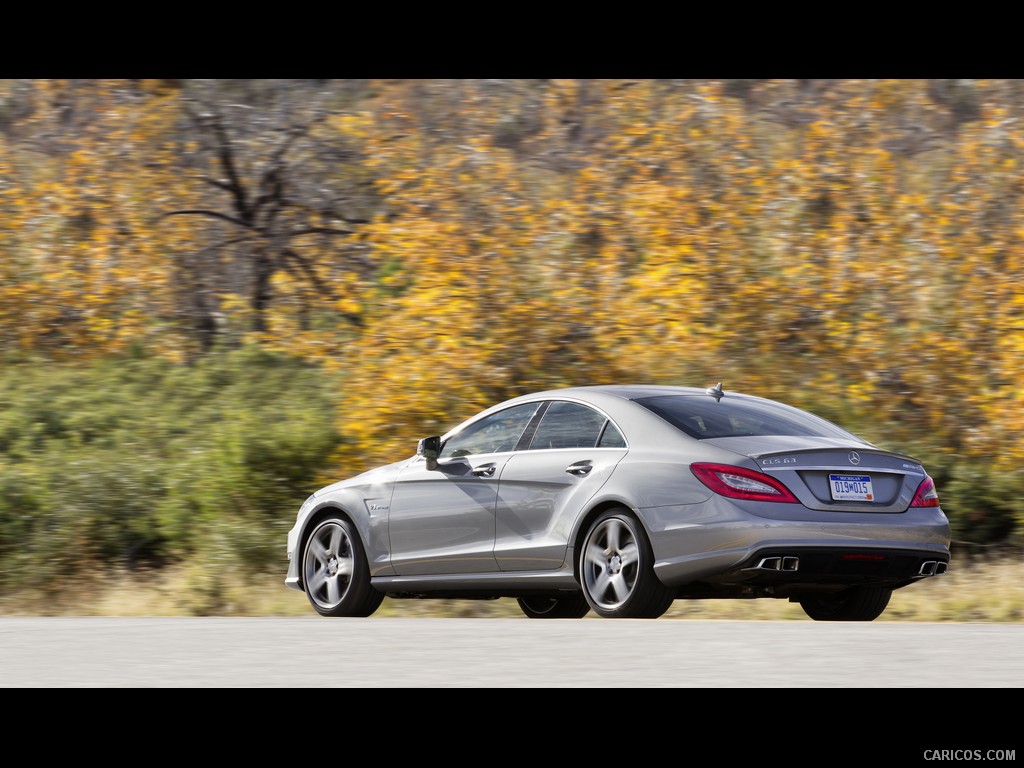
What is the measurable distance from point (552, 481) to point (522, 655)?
8.90 ft

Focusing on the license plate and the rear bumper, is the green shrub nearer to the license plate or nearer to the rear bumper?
the rear bumper

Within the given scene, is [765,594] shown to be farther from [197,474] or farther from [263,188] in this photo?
[263,188]

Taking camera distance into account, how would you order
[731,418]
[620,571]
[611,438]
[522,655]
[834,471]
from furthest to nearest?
1. [731,418]
2. [611,438]
3. [620,571]
4. [834,471]
5. [522,655]

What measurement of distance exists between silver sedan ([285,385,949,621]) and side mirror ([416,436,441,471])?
0.04 feet

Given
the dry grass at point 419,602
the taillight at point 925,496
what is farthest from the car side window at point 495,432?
the dry grass at point 419,602

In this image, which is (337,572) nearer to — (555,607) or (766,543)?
(555,607)

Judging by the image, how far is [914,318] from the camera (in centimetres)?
1864

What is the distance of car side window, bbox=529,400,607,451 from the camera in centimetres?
1017

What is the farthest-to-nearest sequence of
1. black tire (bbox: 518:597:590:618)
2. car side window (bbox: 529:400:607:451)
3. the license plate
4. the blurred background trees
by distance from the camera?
1. the blurred background trees
2. black tire (bbox: 518:597:590:618)
3. car side window (bbox: 529:400:607:451)
4. the license plate

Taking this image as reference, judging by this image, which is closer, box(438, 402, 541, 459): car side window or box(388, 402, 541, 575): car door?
box(388, 402, 541, 575): car door

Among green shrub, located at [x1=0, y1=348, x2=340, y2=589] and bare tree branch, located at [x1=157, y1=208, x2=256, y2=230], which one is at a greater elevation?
bare tree branch, located at [x1=157, y1=208, x2=256, y2=230]

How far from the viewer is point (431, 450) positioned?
1087 cm

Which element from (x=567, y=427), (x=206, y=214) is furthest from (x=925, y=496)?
(x=206, y=214)

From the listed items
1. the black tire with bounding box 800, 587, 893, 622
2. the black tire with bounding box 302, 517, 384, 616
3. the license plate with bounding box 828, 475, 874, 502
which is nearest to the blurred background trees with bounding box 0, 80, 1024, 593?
the black tire with bounding box 302, 517, 384, 616
